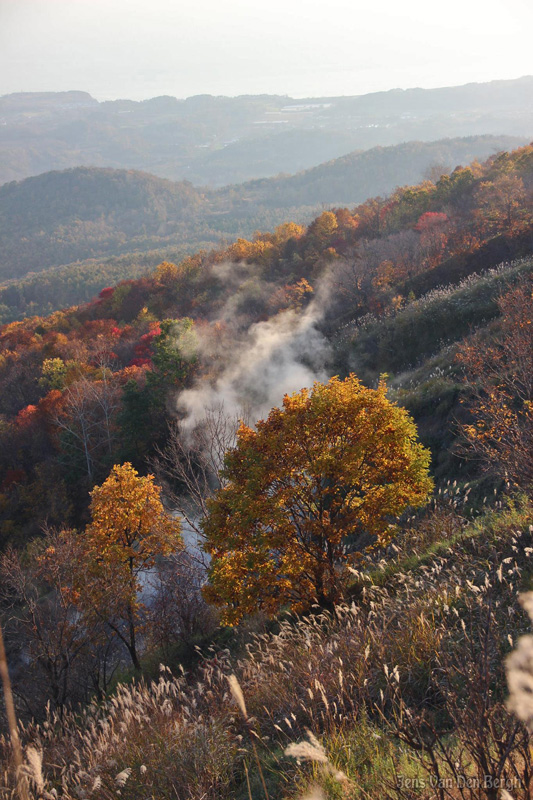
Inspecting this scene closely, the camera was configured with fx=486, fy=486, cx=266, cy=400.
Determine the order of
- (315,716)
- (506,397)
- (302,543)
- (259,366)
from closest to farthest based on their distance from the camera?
1. (315,716)
2. (302,543)
3. (506,397)
4. (259,366)

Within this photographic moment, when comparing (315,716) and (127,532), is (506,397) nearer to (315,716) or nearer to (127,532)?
(315,716)

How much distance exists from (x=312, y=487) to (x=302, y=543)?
149 cm

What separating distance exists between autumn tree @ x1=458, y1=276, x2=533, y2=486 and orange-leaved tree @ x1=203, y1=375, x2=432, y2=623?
1.79m

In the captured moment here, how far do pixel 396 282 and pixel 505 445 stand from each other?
33.2 m

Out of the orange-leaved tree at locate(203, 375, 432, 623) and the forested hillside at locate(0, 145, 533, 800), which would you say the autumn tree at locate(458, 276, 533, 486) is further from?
the orange-leaved tree at locate(203, 375, 432, 623)

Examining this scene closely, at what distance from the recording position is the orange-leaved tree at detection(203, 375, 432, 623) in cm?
1006

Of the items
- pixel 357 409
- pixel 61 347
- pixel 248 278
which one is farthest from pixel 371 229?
pixel 357 409

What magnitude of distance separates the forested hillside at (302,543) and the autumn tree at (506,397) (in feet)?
0.41

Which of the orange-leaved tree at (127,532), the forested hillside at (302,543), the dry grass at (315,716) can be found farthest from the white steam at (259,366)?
the dry grass at (315,716)

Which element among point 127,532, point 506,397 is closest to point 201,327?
point 127,532

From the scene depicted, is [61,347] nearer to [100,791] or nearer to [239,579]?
[239,579]

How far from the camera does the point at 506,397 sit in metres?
14.0

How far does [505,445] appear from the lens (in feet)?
26.0

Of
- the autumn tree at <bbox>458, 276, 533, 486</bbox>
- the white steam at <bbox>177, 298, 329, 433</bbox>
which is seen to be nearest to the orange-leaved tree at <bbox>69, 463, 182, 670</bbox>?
the white steam at <bbox>177, 298, 329, 433</bbox>
